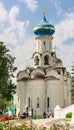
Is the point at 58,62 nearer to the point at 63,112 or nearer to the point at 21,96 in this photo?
the point at 21,96

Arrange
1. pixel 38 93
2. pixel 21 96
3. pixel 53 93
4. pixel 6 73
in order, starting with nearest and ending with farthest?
pixel 6 73 < pixel 53 93 < pixel 38 93 < pixel 21 96

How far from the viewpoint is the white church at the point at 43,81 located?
132 ft

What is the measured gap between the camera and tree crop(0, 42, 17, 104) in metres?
31.4

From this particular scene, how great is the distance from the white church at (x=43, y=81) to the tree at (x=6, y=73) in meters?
7.74

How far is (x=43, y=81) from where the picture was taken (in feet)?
133

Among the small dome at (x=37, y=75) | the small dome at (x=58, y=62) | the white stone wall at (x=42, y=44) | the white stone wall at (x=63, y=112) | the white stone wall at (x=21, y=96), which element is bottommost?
the white stone wall at (x=63, y=112)

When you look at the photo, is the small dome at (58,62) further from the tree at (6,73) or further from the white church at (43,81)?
the tree at (6,73)

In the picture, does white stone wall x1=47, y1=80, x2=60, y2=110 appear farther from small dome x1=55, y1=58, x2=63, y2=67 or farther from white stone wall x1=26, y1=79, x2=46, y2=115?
small dome x1=55, y1=58, x2=63, y2=67

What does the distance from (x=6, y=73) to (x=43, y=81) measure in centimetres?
954

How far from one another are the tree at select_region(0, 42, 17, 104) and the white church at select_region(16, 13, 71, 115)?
7.74 metres

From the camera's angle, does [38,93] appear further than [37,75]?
No

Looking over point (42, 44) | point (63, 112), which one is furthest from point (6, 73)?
point (42, 44)

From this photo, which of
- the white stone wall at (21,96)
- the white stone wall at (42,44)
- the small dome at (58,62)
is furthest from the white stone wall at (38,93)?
the small dome at (58,62)

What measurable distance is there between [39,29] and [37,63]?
4.46 m
